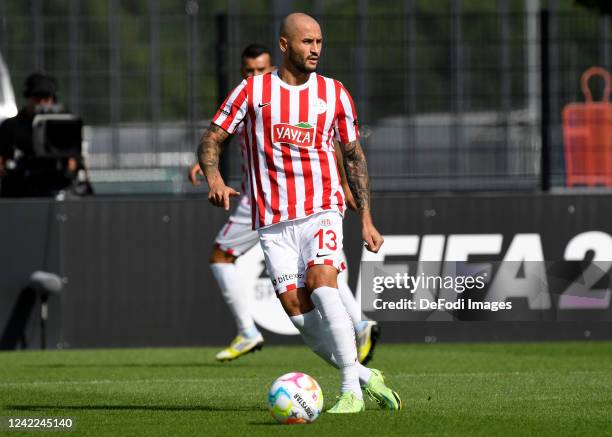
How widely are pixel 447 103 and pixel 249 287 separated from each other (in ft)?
7.92

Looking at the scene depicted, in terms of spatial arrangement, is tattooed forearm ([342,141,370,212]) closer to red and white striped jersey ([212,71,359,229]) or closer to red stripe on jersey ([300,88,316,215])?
red and white striped jersey ([212,71,359,229])

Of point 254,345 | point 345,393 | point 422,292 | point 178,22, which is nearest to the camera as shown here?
point 345,393

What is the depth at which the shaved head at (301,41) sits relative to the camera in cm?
811

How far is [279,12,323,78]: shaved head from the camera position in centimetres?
811

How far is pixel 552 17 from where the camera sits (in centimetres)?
1407

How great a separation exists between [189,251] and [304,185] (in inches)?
219

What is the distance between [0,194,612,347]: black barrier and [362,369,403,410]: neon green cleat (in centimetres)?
537

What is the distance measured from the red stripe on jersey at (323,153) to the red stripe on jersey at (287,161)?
0.52 ft

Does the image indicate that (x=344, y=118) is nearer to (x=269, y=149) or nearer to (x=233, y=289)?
(x=269, y=149)

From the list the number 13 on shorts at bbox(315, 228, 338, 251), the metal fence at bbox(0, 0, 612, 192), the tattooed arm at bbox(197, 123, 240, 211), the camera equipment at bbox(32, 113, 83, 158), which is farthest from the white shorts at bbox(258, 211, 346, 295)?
the camera equipment at bbox(32, 113, 83, 158)

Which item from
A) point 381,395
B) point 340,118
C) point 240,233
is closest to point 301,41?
point 340,118

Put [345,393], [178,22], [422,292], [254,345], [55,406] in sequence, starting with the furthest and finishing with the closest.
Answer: [178,22] → [422,292] → [254,345] → [55,406] → [345,393]

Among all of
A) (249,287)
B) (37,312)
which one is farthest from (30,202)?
(249,287)

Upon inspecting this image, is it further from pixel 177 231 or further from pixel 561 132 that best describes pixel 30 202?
pixel 561 132
